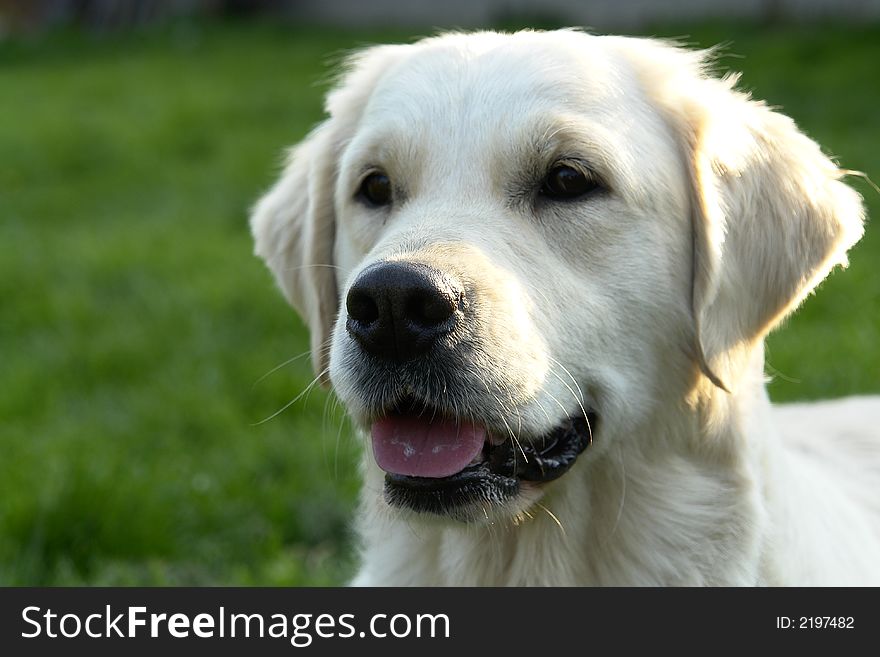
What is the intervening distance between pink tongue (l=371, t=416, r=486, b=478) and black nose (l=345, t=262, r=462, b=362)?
0.72ft

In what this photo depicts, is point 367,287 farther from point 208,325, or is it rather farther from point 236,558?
point 208,325

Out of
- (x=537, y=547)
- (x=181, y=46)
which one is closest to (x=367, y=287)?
(x=537, y=547)

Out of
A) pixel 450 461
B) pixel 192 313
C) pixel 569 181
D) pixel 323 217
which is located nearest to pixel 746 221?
pixel 569 181

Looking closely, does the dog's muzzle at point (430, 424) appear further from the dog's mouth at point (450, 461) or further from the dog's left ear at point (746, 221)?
the dog's left ear at point (746, 221)

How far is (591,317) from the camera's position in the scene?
2.88 metres

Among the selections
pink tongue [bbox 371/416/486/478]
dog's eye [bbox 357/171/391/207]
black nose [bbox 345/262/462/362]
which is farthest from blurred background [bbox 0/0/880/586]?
black nose [bbox 345/262/462/362]

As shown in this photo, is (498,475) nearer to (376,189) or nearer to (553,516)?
(553,516)

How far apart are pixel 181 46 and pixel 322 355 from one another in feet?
45.8

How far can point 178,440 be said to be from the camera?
5371 mm

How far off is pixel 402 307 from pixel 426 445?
425mm

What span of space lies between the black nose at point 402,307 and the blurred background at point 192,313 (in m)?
1.08

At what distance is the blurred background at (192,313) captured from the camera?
4.55 meters

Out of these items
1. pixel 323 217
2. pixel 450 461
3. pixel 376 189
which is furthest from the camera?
pixel 323 217

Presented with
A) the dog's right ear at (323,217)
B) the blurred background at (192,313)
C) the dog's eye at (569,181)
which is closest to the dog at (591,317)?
the dog's eye at (569,181)
